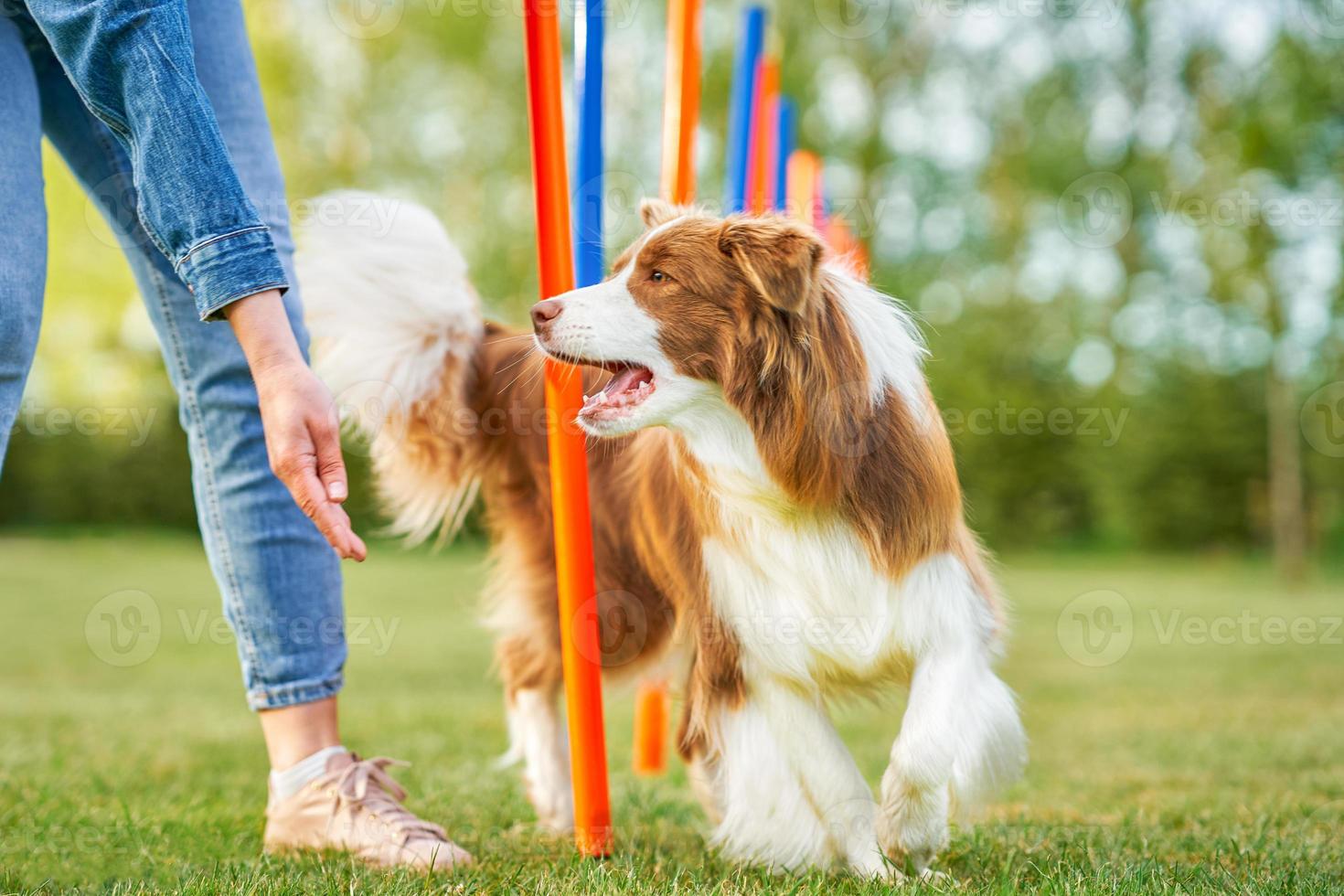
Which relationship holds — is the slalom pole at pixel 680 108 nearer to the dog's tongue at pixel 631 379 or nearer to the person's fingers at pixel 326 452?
the dog's tongue at pixel 631 379

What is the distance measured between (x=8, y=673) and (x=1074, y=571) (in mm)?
13997

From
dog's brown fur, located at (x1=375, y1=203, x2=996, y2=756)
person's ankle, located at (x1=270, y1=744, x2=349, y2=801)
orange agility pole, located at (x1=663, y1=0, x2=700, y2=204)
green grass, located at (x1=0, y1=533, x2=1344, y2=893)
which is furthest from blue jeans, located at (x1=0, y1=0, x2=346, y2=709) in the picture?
orange agility pole, located at (x1=663, y1=0, x2=700, y2=204)

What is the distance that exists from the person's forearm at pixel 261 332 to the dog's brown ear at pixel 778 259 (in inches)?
40.3

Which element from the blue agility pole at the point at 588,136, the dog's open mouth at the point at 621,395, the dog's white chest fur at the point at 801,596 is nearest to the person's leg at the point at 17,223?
the dog's open mouth at the point at 621,395

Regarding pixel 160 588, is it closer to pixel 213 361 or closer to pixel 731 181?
pixel 731 181

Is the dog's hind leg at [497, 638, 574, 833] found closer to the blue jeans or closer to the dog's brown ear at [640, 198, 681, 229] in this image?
the blue jeans

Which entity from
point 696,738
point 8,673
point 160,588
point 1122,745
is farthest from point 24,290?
point 160,588

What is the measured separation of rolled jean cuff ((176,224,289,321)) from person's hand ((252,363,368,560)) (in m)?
0.13

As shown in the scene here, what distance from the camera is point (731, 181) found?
4.54 metres

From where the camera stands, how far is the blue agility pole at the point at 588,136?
283cm

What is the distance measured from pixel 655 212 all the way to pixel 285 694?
1.45m

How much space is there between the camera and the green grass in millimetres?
2352

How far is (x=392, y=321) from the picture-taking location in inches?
135

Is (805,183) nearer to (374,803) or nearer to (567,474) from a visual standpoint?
(567,474)
